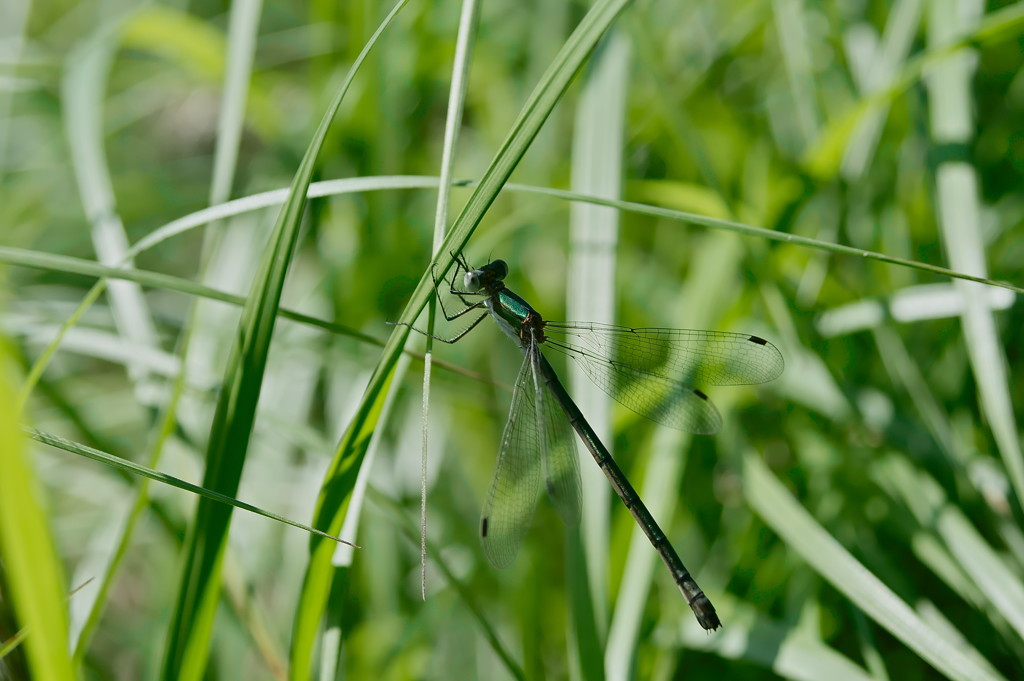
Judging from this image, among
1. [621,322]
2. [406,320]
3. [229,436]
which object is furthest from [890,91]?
[229,436]

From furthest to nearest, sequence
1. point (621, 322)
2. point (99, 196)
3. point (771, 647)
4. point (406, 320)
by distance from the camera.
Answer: point (621, 322)
point (99, 196)
point (771, 647)
point (406, 320)

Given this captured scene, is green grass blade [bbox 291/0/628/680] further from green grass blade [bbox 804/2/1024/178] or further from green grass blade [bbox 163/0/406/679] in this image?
green grass blade [bbox 804/2/1024/178]

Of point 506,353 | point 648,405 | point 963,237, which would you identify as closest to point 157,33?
point 506,353

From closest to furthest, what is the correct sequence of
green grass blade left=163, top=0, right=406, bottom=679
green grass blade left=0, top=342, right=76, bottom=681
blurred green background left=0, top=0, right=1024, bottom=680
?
green grass blade left=0, top=342, right=76, bottom=681 < green grass blade left=163, top=0, right=406, bottom=679 < blurred green background left=0, top=0, right=1024, bottom=680

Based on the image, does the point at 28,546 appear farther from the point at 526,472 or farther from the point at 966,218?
the point at 966,218

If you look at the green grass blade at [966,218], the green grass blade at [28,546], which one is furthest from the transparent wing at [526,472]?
the green grass blade at [966,218]

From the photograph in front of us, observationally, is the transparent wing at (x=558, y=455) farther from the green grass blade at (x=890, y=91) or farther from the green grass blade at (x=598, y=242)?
the green grass blade at (x=890, y=91)

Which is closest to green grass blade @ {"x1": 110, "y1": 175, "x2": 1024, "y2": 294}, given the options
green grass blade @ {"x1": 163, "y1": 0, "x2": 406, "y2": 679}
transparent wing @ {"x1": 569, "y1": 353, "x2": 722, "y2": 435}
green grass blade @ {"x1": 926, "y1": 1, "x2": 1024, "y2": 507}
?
green grass blade @ {"x1": 163, "y1": 0, "x2": 406, "y2": 679}
